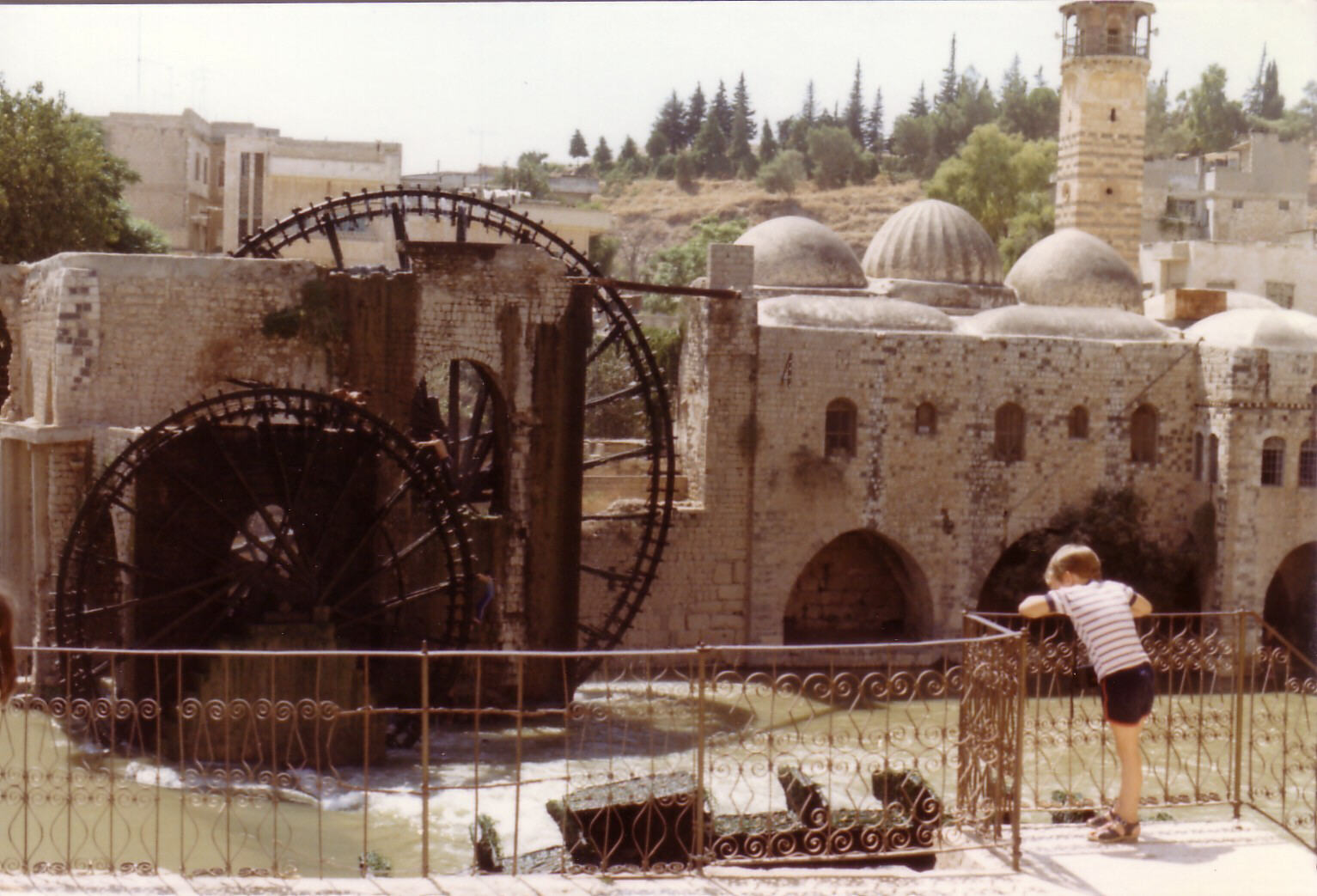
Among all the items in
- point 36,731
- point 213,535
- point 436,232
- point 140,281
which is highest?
point 436,232

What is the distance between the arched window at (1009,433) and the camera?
22.1 meters

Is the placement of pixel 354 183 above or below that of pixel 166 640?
above

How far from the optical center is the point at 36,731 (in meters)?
15.3

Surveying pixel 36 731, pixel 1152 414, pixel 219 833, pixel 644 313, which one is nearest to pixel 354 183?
pixel 644 313

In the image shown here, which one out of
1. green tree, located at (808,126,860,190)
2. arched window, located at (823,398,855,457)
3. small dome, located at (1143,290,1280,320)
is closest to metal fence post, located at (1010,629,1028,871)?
arched window, located at (823,398,855,457)

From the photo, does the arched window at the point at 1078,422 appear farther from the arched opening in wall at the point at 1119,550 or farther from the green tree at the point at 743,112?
the green tree at the point at 743,112

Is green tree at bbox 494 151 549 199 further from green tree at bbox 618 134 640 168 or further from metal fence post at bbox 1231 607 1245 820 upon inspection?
metal fence post at bbox 1231 607 1245 820

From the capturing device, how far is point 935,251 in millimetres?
25641

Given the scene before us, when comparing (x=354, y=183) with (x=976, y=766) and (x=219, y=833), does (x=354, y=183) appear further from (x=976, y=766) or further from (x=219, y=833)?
(x=976, y=766)

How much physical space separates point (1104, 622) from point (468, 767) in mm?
9046

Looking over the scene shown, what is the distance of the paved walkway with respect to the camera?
21.6ft

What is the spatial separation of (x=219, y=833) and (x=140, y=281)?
647 centimetres

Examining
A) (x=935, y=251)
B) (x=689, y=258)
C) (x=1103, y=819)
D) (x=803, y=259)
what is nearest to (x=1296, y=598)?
(x=935, y=251)

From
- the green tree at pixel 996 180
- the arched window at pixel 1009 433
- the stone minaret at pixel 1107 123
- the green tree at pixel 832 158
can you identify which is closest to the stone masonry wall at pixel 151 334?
the arched window at pixel 1009 433
